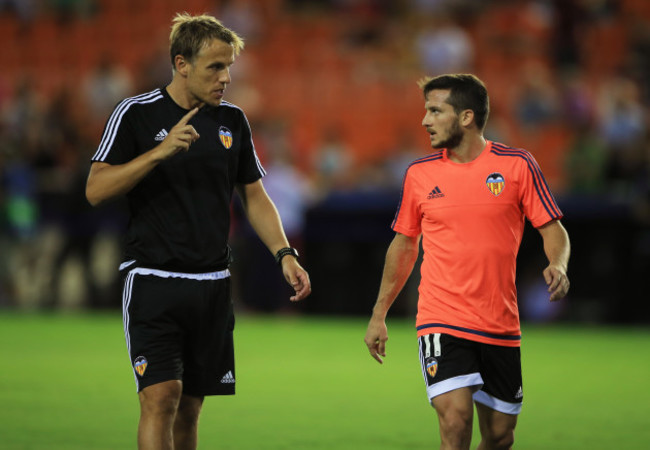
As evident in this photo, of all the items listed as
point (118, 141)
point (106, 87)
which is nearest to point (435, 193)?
point (118, 141)

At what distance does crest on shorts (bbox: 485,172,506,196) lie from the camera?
5.62 metres

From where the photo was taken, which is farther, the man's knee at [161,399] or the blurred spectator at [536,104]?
the blurred spectator at [536,104]

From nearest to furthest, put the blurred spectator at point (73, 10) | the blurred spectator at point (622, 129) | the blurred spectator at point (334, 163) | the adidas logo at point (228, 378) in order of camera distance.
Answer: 1. the adidas logo at point (228, 378)
2. the blurred spectator at point (622, 129)
3. the blurred spectator at point (334, 163)
4. the blurred spectator at point (73, 10)

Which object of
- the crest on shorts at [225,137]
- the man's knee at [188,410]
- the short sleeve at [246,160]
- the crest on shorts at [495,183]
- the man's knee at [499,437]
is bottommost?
the man's knee at [499,437]

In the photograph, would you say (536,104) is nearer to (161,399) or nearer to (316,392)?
(316,392)

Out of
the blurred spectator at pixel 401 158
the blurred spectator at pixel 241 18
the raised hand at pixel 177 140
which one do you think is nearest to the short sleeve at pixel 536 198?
the raised hand at pixel 177 140

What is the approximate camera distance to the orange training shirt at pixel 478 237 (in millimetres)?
5531

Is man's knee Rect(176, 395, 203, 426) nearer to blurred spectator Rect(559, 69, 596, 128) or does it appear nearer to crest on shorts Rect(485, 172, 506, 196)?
crest on shorts Rect(485, 172, 506, 196)

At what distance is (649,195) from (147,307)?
10.4 metres

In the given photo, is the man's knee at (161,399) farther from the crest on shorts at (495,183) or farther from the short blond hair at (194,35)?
the crest on shorts at (495,183)

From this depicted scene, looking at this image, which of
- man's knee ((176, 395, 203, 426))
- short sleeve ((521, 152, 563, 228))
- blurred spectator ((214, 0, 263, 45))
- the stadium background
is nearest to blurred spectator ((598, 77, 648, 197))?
the stadium background

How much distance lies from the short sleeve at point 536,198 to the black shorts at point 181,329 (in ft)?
5.37

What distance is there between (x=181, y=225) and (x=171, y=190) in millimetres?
181

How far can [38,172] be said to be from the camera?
56.1 ft
